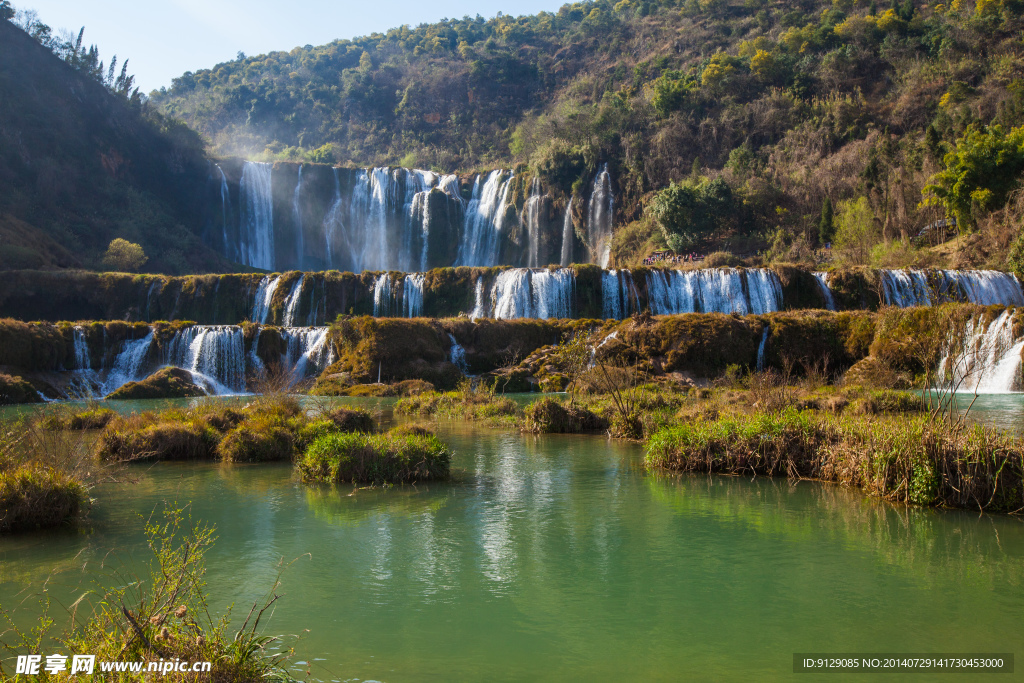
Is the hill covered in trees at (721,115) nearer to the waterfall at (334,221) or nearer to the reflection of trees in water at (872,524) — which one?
the waterfall at (334,221)

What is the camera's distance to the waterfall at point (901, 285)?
36.5 meters

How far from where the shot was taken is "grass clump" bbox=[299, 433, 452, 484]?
12188 mm

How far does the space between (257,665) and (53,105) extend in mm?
72454

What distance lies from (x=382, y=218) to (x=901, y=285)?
145ft

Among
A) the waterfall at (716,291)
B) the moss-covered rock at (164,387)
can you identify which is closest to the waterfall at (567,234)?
the waterfall at (716,291)

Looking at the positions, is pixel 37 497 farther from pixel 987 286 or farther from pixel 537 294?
pixel 987 286

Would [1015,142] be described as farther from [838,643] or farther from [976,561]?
[838,643]

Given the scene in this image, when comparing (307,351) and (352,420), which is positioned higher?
(307,351)

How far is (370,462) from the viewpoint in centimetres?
1223

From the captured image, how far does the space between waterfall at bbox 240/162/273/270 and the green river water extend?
56914 mm

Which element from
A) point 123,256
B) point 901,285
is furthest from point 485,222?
point 901,285

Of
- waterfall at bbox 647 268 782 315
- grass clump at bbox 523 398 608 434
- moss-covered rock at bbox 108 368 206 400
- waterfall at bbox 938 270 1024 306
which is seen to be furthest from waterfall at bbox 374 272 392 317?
waterfall at bbox 938 270 1024 306

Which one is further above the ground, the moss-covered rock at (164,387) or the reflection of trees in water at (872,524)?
the moss-covered rock at (164,387)

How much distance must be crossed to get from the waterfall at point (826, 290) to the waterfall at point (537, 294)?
13876 millimetres
